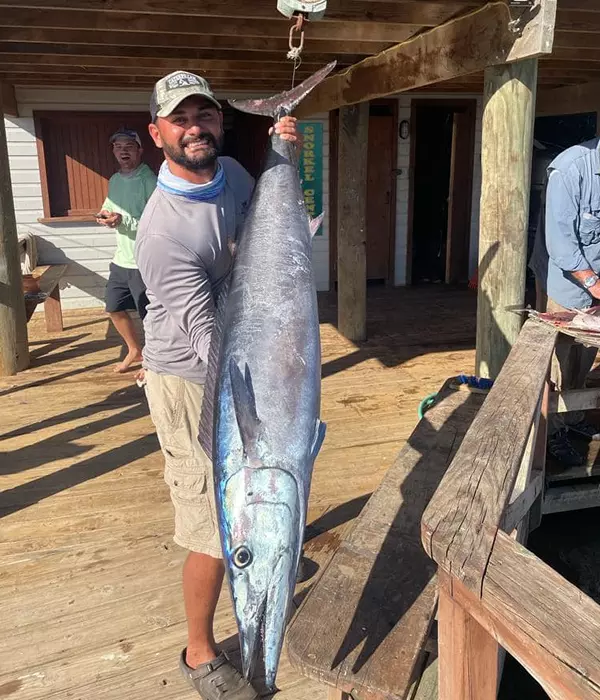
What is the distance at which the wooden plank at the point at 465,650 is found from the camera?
1383 mm

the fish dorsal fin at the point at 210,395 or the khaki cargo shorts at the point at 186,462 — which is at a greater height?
the fish dorsal fin at the point at 210,395

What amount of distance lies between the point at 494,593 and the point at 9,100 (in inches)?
282

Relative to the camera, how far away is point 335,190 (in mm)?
8273

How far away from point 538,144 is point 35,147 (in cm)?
661

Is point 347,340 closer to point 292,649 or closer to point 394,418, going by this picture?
point 394,418

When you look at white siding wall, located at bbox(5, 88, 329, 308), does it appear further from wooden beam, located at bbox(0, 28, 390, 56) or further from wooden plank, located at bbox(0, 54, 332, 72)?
wooden beam, located at bbox(0, 28, 390, 56)

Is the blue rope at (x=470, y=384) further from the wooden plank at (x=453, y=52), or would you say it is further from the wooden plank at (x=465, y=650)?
the wooden plank at (x=465, y=650)

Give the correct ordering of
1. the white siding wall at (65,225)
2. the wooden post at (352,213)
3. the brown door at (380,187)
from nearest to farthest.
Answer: the wooden post at (352,213) < the white siding wall at (65,225) < the brown door at (380,187)

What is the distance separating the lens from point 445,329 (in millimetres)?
6785

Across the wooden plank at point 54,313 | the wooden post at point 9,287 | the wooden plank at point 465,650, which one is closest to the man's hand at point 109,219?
the wooden post at point 9,287

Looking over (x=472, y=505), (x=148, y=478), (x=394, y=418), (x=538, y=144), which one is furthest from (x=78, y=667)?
(x=538, y=144)

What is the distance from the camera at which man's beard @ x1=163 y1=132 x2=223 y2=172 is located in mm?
1937

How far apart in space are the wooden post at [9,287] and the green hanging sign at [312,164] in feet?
12.6

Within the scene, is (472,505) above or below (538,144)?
below
